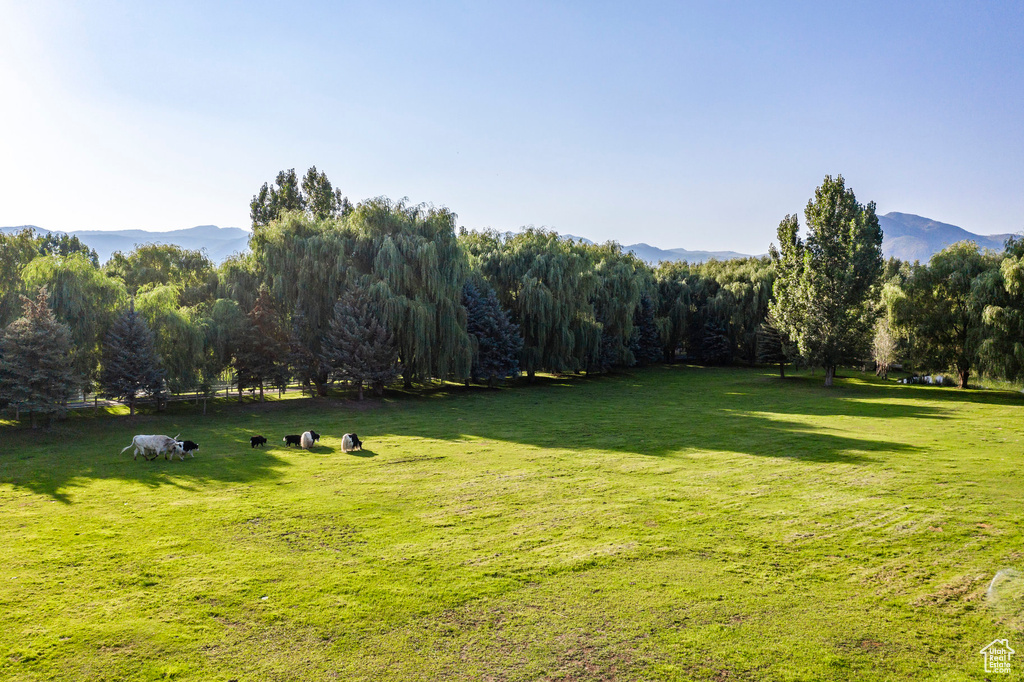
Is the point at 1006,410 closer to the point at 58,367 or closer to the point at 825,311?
the point at 825,311

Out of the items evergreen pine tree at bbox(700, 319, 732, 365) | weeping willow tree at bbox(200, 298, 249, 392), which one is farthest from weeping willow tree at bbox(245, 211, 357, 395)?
evergreen pine tree at bbox(700, 319, 732, 365)

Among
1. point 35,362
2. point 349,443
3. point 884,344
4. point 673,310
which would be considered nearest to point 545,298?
point 349,443

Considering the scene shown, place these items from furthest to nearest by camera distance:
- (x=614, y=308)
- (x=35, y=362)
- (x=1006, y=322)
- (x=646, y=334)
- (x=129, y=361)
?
(x=646, y=334) < (x=614, y=308) < (x=1006, y=322) < (x=129, y=361) < (x=35, y=362)

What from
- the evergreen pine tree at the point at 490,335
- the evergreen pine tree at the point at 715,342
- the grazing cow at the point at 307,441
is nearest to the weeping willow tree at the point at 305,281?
the evergreen pine tree at the point at 490,335

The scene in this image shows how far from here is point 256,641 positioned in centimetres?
668

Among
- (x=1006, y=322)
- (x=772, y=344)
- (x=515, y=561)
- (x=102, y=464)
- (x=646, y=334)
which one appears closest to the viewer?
(x=515, y=561)

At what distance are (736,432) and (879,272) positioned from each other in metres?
21.2

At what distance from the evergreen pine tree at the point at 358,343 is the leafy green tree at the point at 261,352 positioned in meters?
2.20

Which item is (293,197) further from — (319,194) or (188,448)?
(188,448)

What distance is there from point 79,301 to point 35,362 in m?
4.57

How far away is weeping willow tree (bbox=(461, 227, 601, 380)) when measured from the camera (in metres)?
38.3

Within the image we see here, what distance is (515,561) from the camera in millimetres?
8984

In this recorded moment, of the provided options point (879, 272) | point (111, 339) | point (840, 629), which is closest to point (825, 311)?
point (879, 272)

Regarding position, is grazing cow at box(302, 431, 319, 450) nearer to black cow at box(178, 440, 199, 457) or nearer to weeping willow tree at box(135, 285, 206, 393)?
black cow at box(178, 440, 199, 457)
